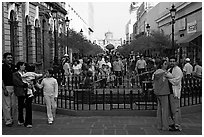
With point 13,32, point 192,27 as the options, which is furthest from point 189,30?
point 13,32

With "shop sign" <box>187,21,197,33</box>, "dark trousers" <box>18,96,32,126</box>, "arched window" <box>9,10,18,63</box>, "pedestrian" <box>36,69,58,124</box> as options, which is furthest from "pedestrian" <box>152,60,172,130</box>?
"shop sign" <box>187,21,197,33</box>

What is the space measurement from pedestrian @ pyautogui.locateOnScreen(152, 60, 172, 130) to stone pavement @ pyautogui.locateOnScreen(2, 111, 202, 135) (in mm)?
238

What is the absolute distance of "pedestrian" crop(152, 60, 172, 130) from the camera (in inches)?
313

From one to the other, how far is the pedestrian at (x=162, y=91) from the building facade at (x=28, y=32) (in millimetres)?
14146

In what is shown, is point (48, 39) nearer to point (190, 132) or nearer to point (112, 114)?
point (112, 114)

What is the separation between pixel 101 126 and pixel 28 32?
782 inches

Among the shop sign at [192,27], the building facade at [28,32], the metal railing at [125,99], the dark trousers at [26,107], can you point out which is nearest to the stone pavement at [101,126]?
the dark trousers at [26,107]

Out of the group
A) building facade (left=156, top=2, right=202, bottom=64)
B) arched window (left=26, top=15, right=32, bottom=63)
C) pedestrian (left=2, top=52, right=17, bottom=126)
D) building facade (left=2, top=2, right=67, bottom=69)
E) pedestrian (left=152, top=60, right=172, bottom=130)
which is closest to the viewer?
pedestrian (left=152, top=60, right=172, bottom=130)

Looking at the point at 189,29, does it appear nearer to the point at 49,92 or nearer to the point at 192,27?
the point at 192,27

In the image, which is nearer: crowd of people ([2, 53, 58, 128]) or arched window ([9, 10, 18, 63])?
crowd of people ([2, 53, 58, 128])

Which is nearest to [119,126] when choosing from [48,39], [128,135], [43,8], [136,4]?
[128,135]

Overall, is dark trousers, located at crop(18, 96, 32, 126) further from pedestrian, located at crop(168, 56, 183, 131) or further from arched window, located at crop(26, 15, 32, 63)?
arched window, located at crop(26, 15, 32, 63)

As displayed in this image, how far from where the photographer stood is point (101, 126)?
877 cm

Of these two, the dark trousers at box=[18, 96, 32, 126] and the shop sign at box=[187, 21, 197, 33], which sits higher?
the shop sign at box=[187, 21, 197, 33]
